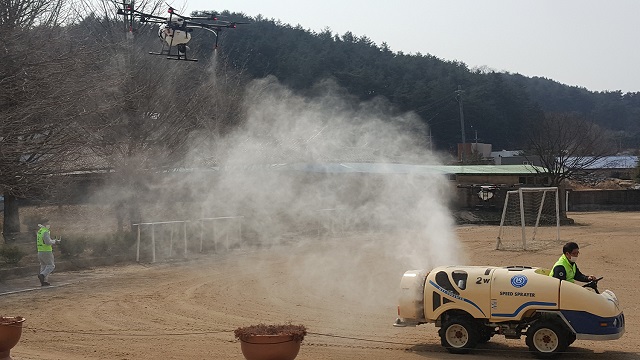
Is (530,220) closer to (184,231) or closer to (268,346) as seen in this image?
(184,231)

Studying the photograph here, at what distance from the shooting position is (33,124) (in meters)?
26.0

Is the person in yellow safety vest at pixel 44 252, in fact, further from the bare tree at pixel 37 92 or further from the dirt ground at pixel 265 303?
the bare tree at pixel 37 92

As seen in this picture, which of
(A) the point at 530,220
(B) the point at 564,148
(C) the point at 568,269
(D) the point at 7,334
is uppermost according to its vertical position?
(B) the point at 564,148

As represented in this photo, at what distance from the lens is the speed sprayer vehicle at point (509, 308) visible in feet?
37.3

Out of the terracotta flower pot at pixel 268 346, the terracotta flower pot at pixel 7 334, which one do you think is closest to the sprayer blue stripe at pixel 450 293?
the terracotta flower pot at pixel 268 346

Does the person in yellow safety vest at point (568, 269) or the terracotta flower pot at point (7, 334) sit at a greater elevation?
the person in yellow safety vest at point (568, 269)

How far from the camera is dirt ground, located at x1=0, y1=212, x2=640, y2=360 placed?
1289cm

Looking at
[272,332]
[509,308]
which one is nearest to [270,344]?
[272,332]

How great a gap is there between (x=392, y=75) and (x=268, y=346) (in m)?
79.0

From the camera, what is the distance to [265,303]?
18.6 meters

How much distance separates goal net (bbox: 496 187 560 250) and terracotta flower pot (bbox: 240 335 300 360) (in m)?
23.2

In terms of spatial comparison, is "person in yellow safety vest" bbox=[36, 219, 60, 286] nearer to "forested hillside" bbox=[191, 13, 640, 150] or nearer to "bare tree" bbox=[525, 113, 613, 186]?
"forested hillside" bbox=[191, 13, 640, 150]

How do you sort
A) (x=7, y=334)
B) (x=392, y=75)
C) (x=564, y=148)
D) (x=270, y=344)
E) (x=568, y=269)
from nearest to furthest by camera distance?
1. (x=270, y=344)
2. (x=7, y=334)
3. (x=568, y=269)
4. (x=564, y=148)
5. (x=392, y=75)

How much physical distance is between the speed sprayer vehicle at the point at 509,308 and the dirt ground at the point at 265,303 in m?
0.46
